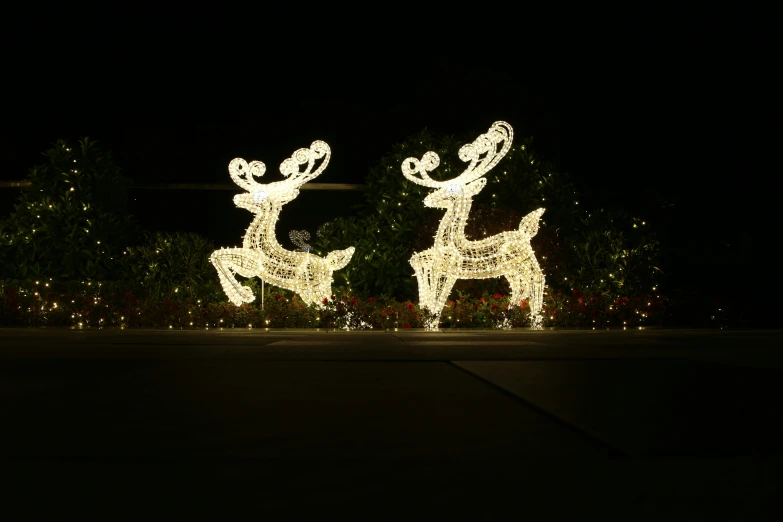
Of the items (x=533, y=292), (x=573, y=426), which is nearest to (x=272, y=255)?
(x=533, y=292)

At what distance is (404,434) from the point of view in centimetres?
527

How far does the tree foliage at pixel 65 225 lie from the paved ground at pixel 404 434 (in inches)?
420

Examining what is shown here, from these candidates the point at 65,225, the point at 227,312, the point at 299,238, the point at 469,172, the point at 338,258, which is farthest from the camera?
the point at 299,238

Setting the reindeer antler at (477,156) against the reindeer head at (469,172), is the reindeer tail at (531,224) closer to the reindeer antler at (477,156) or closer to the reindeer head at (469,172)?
the reindeer head at (469,172)

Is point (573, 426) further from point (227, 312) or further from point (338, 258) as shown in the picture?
point (227, 312)

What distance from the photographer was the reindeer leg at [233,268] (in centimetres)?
1741

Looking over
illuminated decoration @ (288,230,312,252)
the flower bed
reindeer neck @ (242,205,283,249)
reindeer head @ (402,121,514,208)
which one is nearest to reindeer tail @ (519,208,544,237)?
reindeer head @ (402,121,514,208)

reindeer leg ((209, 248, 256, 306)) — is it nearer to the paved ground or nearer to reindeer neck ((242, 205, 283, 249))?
reindeer neck ((242, 205, 283, 249))

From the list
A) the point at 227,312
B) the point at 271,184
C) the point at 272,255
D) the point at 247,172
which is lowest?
the point at 227,312

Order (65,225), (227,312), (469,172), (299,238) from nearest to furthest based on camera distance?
1. (469,172)
2. (227,312)
3. (65,225)
4. (299,238)

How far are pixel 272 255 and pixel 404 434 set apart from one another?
1272cm

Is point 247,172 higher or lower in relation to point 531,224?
higher

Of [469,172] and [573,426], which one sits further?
[469,172]

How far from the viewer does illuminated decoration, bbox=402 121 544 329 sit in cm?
1733
